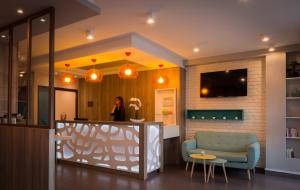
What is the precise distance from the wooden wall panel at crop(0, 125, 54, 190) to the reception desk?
1.04m

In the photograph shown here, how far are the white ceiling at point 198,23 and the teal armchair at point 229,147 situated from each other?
2.10 metres

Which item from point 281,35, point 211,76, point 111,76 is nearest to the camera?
point 281,35

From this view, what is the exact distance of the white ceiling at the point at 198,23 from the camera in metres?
2.88

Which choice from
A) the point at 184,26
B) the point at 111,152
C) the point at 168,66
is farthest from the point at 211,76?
the point at 111,152

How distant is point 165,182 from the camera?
405cm

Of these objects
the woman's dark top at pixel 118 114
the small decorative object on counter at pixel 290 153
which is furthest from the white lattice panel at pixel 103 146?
the small decorative object on counter at pixel 290 153

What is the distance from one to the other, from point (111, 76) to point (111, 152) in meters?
3.03

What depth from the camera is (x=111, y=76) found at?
7.00m

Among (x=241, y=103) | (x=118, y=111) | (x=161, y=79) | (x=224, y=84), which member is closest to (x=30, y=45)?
(x=161, y=79)

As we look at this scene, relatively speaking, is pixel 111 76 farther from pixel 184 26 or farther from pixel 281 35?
pixel 281 35

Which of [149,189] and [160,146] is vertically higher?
[160,146]

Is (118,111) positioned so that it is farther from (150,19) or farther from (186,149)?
(150,19)

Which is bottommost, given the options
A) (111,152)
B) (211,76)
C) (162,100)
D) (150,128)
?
(111,152)

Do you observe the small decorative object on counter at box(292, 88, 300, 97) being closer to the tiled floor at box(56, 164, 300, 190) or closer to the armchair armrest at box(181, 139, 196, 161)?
the tiled floor at box(56, 164, 300, 190)
